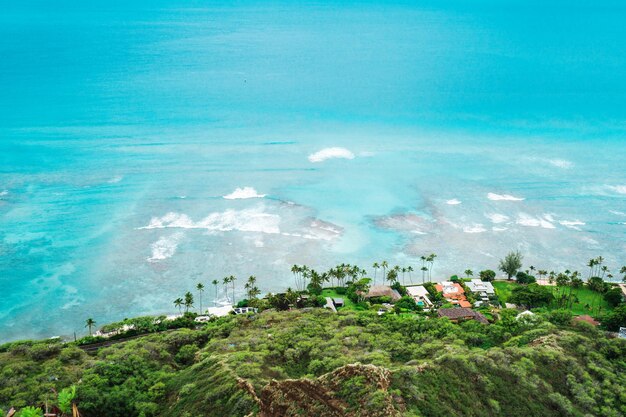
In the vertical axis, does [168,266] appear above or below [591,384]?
above

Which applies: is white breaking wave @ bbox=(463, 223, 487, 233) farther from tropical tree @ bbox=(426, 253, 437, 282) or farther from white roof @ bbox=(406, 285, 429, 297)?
white roof @ bbox=(406, 285, 429, 297)

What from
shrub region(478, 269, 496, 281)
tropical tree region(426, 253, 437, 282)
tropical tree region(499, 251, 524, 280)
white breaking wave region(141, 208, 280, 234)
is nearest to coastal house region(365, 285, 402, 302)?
tropical tree region(426, 253, 437, 282)

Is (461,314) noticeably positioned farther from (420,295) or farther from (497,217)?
(497,217)

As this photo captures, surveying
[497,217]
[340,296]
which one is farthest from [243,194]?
[497,217]

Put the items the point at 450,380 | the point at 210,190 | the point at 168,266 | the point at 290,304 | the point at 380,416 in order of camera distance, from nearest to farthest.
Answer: the point at 380,416
the point at 450,380
the point at 290,304
the point at 168,266
the point at 210,190

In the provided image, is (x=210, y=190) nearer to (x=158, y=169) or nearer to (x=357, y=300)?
(x=158, y=169)

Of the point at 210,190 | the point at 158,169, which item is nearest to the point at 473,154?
the point at 210,190
